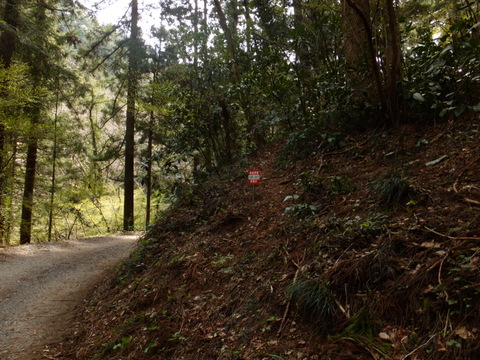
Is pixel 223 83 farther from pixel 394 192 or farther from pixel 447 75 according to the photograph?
pixel 394 192

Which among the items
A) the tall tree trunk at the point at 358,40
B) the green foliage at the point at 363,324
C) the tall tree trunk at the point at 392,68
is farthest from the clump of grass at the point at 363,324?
the tall tree trunk at the point at 358,40

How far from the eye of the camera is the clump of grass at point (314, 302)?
2521 millimetres

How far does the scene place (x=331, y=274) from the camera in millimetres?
2840

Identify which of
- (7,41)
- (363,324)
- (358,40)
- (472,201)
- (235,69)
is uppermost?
(7,41)

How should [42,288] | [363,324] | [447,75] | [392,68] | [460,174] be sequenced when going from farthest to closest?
[42,288] → [447,75] → [392,68] → [460,174] → [363,324]

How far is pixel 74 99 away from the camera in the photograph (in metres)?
14.0

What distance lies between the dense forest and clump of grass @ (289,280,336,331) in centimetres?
344

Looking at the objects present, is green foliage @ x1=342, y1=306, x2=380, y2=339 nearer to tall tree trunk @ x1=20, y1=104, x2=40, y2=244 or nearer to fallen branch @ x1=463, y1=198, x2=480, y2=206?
fallen branch @ x1=463, y1=198, x2=480, y2=206

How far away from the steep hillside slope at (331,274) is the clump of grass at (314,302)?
1 cm

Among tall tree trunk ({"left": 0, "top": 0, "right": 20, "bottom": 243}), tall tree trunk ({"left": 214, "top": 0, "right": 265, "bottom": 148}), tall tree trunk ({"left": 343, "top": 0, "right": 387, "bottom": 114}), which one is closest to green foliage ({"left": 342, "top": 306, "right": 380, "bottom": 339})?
tall tree trunk ({"left": 343, "top": 0, "right": 387, "bottom": 114})

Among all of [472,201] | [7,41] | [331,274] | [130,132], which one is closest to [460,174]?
[472,201]

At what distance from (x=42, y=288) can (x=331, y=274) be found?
5831 mm

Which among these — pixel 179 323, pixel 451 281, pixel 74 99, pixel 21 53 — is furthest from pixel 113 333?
pixel 74 99

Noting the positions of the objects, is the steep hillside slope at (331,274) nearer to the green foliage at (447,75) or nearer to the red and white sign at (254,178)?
the green foliage at (447,75)
